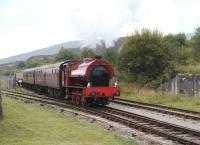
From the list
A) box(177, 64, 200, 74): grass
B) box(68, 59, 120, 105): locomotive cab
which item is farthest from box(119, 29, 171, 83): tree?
box(68, 59, 120, 105): locomotive cab

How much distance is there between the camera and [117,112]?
2238 centimetres

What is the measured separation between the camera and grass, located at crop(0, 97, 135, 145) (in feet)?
42.6

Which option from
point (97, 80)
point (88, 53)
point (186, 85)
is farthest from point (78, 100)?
point (88, 53)

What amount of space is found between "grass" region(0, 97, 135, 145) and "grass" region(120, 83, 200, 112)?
8237mm

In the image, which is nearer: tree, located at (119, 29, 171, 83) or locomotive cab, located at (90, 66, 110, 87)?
locomotive cab, located at (90, 66, 110, 87)

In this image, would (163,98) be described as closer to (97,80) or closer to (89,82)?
(97,80)

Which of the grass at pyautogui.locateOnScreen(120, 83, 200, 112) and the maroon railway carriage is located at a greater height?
the maroon railway carriage

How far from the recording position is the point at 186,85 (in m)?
31.9

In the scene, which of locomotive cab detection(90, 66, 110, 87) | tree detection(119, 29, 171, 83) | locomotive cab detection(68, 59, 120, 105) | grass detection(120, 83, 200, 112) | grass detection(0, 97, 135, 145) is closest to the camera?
grass detection(0, 97, 135, 145)

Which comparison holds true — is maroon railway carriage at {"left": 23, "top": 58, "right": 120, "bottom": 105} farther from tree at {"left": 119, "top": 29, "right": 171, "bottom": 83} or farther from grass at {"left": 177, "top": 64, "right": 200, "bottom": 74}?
tree at {"left": 119, "top": 29, "right": 171, "bottom": 83}

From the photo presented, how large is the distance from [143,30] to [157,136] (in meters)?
28.4

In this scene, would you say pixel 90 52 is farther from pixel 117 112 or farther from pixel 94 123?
pixel 94 123

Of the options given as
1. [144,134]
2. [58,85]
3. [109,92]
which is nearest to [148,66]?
[58,85]

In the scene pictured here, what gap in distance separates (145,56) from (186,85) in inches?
363
